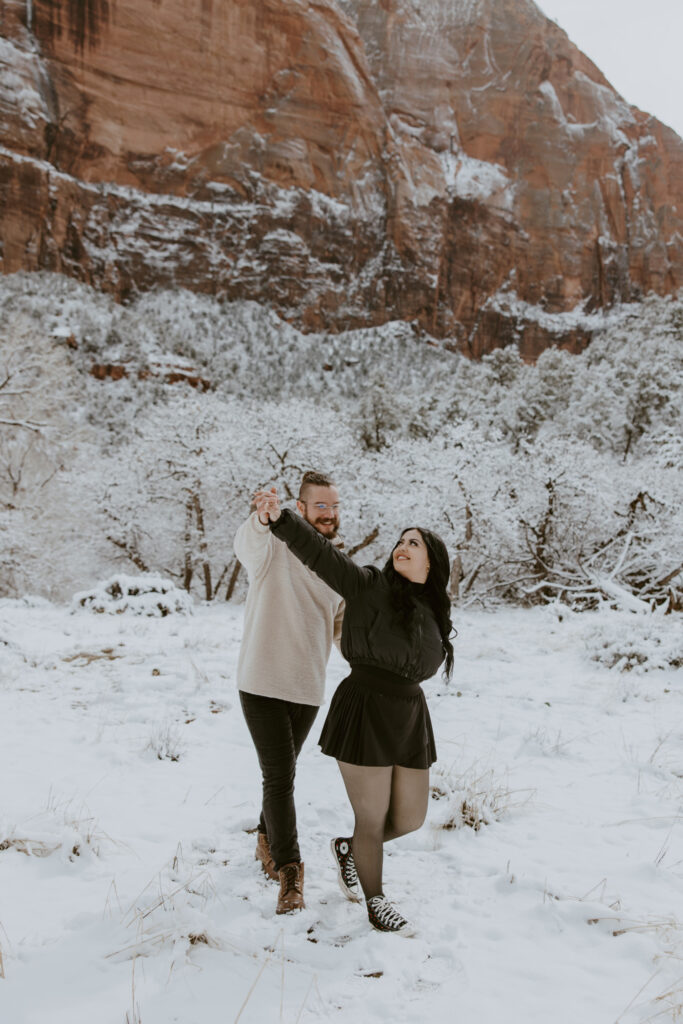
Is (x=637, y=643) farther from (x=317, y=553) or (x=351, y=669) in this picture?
(x=317, y=553)

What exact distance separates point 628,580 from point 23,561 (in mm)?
18016

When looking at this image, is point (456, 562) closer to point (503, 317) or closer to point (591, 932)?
point (591, 932)

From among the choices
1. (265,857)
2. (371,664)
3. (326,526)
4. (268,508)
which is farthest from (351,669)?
(265,857)

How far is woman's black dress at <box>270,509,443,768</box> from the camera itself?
2.49m

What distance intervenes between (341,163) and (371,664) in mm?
113902

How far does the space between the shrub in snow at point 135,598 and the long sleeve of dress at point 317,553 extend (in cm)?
917

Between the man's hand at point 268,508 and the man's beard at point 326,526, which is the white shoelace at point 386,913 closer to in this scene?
the man's beard at point 326,526

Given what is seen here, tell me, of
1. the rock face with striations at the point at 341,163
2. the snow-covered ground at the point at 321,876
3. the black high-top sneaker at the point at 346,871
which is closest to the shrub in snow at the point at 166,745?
the snow-covered ground at the point at 321,876

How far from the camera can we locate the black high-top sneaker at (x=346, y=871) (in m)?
2.80

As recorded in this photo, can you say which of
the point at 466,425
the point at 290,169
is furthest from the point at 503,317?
the point at 466,425

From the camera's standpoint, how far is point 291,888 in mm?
2689

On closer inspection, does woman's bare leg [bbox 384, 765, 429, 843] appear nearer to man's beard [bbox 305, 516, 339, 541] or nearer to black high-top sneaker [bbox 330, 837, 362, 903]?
black high-top sneaker [bbox 330, 837, 362, 903]

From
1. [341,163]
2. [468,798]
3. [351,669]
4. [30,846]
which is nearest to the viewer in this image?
[351,669]

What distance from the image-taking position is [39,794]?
12.1 feet
